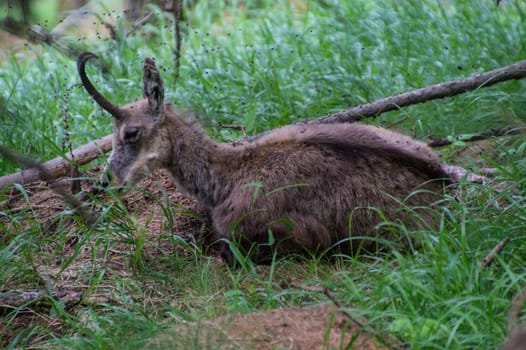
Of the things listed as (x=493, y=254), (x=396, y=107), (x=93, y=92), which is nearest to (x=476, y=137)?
(x=396, y=107)

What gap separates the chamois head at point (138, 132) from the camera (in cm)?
544

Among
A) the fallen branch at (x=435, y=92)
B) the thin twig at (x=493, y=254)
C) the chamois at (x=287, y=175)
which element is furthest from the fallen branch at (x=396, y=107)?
the thin twig at (x=493, y=254)

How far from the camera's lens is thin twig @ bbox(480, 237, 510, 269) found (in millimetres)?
3807

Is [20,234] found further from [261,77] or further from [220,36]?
[220,36]

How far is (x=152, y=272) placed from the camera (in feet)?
16.3

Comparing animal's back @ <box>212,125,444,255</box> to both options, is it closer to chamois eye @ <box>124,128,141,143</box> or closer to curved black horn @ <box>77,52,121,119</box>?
chamois eye @ <box>124,128,141,143</box>

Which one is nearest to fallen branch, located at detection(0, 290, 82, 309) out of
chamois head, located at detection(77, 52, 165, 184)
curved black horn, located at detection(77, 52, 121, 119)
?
chamois head, located at detection(77, 52, 165, 184)

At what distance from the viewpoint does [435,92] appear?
5777 mm

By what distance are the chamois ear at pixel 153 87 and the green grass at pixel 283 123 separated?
352 millimetres

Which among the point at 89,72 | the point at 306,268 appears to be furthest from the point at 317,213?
the point at 89,72

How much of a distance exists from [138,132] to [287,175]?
43.7 inches

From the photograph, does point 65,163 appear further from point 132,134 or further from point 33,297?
point 33,297

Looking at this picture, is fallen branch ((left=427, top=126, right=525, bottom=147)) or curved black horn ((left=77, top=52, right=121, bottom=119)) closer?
curved black horn ((left=77, top=52, right=121, bottom=119))

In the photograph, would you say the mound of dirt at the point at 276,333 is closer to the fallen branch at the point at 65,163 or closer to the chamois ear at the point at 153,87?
the chamois ear at the point at 153,87
